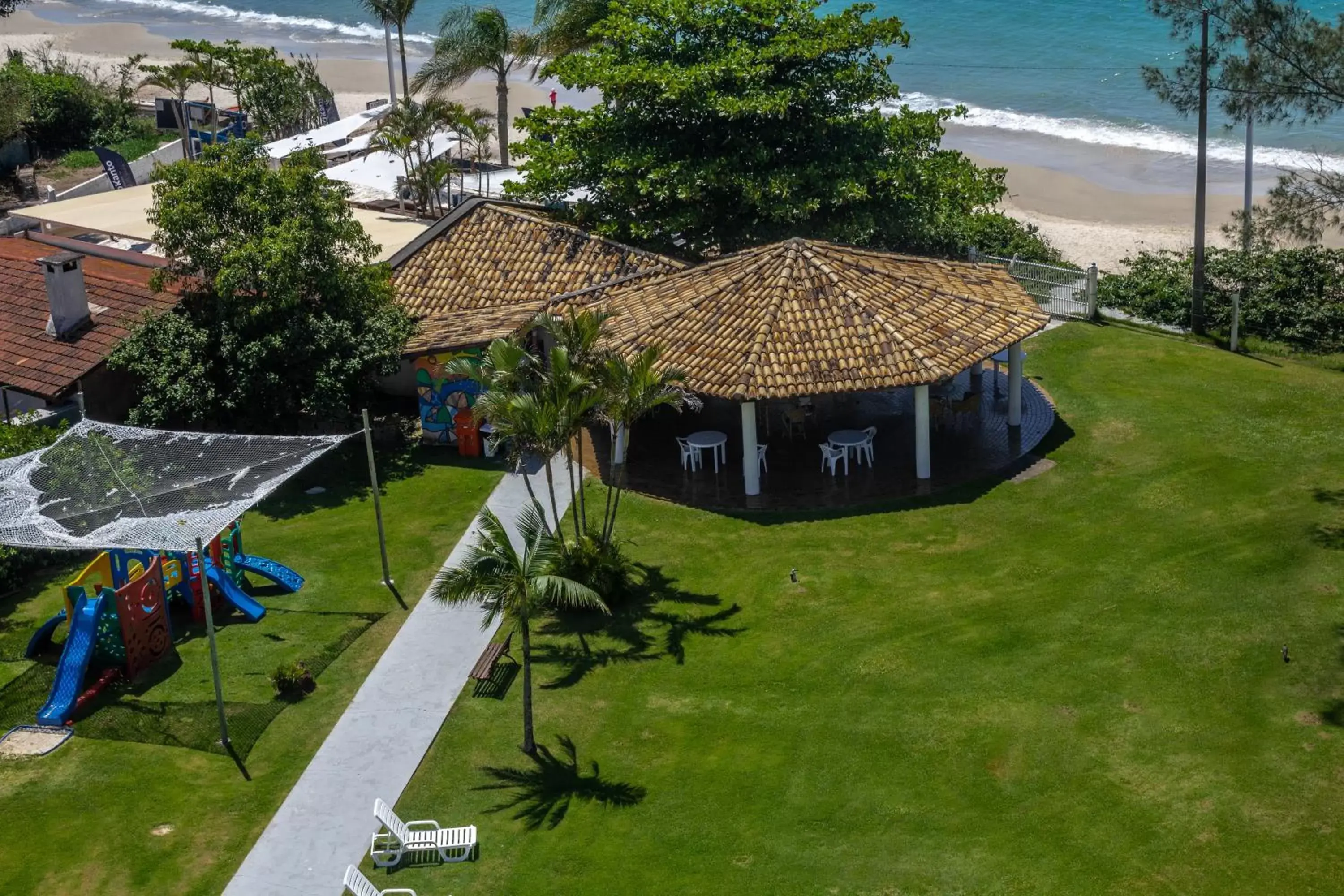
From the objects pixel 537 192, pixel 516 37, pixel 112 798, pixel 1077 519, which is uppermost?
pixel 516 37

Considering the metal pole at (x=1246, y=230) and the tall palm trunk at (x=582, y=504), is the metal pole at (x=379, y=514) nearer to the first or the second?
the tall palm trunk at (x=582, y=504)

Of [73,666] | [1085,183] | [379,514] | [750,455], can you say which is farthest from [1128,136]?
[73,666]

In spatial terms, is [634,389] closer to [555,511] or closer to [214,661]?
[555,511]

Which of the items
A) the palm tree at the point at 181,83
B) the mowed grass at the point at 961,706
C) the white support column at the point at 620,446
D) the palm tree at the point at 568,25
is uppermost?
the palm tree at the point at 568,25

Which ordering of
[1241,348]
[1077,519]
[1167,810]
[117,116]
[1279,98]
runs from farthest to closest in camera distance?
1. [117,116]
2. [1241,348]
3. [1279,98]
4. [1077,519]
5. [1167,810]

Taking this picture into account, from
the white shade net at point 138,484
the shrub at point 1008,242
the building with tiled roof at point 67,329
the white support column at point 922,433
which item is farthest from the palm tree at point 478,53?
the white shade net at point 138,484

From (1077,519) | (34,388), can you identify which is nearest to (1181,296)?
(1077,519)

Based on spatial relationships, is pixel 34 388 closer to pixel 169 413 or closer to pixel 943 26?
pixel 169 413
